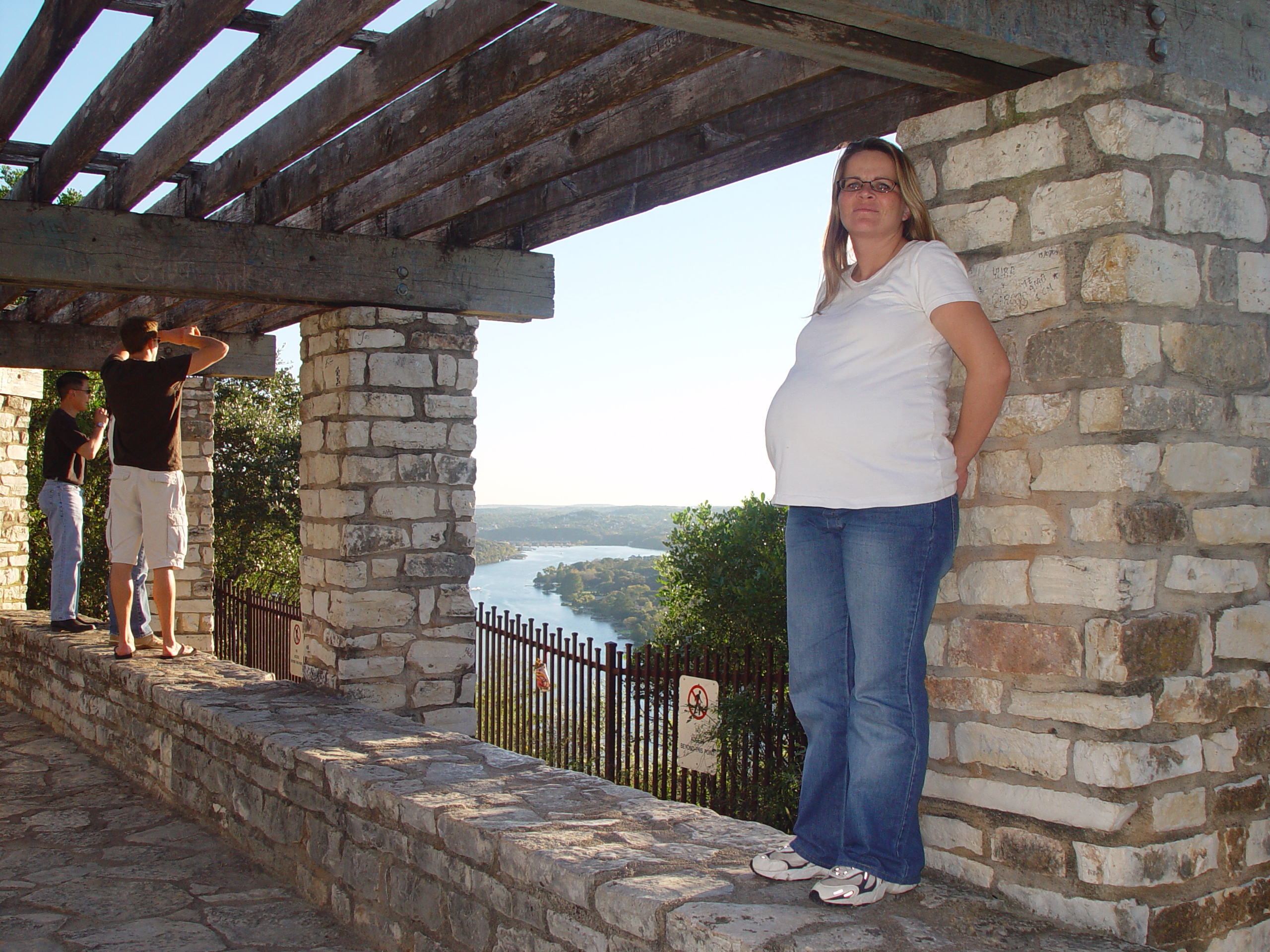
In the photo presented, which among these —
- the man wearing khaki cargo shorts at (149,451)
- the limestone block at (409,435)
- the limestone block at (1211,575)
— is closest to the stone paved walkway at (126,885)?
the man wearing khaki cargo shorts at (149,451)

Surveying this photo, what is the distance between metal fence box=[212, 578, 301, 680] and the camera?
11055 mm

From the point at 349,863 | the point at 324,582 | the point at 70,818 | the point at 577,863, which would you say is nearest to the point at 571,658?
the point at 324,582

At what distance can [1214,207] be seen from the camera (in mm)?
2494

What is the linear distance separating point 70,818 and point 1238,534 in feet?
15.5

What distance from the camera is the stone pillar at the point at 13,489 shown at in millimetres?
8695

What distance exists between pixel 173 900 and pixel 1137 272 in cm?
367

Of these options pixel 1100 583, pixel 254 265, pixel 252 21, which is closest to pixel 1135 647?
pixel 1100 583

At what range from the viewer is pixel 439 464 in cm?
545

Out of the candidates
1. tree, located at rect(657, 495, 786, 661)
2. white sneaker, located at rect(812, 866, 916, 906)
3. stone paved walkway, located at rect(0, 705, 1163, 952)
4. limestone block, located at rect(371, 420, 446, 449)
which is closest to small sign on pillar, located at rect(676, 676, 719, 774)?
tree, located at rect(657, 495, 786, 661)

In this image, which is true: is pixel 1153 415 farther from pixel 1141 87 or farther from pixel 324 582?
pixel 324 582

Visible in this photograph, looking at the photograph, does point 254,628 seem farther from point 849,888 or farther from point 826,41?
point 826,41

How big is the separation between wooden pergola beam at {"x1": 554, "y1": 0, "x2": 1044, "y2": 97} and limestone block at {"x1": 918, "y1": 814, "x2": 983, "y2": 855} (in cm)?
174

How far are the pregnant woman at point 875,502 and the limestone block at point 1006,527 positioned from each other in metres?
0.14

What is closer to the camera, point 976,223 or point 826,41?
point 826,41
